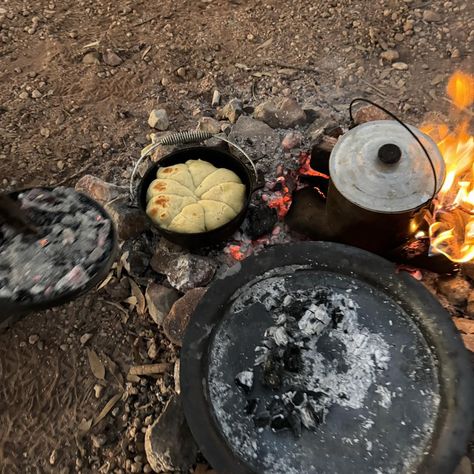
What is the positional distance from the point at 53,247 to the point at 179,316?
3.00ft

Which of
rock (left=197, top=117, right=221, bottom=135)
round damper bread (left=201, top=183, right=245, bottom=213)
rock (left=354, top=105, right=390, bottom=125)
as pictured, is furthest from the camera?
rock (left=197, top=117, right=221, bottom=135)

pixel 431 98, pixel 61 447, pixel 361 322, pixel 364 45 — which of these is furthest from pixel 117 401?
pixel 364 45

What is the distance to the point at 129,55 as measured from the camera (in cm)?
499

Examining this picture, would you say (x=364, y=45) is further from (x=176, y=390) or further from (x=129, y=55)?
(x=176, y=390)

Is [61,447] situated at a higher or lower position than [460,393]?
lower

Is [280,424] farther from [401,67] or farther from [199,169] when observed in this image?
[401,67]

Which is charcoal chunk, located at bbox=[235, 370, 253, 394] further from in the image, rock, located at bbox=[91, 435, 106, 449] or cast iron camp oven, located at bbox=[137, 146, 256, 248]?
rock, located at bbox=[91, 435, 106, 449]

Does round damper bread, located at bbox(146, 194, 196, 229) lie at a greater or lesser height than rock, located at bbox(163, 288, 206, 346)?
greater

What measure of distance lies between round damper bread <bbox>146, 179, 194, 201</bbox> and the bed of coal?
121cm

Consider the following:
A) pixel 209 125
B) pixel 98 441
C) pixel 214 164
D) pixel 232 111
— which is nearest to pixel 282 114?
pixel 232 111

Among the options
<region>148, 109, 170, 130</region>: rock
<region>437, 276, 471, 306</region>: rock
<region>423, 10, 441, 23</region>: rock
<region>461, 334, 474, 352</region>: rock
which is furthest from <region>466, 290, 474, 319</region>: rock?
<region>423, 10, 441, 23</region>: rock

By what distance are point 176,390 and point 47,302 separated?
1054mm

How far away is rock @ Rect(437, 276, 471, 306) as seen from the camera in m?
3.06

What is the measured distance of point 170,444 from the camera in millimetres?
2738
